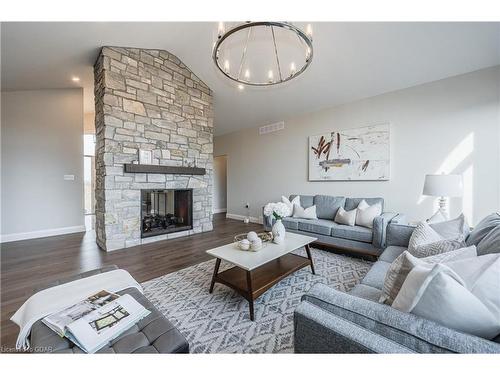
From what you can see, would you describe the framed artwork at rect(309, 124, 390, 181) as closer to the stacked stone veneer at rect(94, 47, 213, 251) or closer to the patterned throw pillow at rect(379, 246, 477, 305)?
the stacked stone veneer at rect(94, 47, 213, 251)

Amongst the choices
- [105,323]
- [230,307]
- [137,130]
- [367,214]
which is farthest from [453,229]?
[137,130]

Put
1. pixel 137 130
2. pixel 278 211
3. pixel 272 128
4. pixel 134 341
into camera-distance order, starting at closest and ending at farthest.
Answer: pixel 134 341 → pixel 278 211 → pixel 137 130 → pixel 272 128

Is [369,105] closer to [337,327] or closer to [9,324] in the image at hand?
[337,327]

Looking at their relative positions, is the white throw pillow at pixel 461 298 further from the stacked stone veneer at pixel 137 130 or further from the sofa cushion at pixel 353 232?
the stacked stone veneer at pixel 137 130

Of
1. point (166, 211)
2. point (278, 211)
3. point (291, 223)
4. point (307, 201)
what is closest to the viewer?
point (278, 211)

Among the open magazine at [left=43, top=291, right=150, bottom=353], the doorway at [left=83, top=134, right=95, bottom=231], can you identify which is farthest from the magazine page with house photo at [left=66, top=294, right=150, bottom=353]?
the doorway at [left=83, top=134, right=95, bottom=231]

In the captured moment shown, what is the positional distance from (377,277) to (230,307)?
126 cm

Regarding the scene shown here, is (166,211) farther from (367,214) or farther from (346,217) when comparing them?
(367,214)

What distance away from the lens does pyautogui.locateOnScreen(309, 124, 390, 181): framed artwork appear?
3717 mm

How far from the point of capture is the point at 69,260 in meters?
2.95
